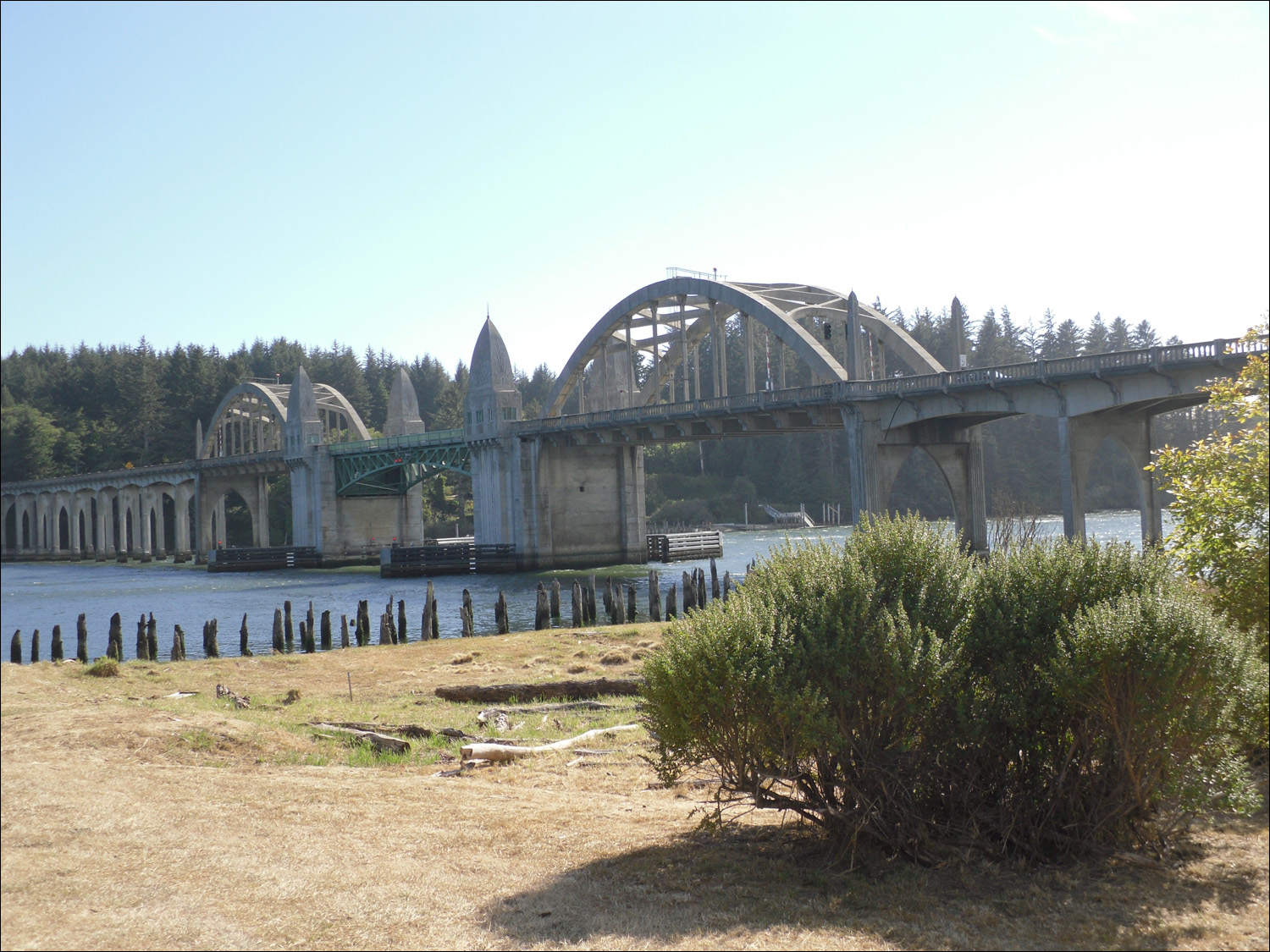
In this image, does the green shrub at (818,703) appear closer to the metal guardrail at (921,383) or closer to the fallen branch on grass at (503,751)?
the fallen branch on grass at (503,751)

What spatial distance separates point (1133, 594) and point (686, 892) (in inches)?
194

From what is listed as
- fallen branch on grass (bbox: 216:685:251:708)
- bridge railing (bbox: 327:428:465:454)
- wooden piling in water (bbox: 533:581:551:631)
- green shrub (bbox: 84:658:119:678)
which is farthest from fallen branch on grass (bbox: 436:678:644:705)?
bridge railing (bbox: 327:428:465:454)

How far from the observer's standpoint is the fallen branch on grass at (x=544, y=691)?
2098cm

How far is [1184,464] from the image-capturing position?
42.5ft

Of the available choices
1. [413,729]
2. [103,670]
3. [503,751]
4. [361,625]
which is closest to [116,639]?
[361,625]

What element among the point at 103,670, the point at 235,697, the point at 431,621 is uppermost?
the point at 103,670

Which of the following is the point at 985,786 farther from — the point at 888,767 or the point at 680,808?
the point at 680,808

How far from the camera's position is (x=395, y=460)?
Result: 281ft

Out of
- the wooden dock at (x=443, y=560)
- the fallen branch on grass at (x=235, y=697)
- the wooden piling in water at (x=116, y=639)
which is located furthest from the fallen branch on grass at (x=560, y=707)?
the wooden dock at (x=443, y=560)

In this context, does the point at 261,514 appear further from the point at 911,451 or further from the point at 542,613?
the point at 542,613

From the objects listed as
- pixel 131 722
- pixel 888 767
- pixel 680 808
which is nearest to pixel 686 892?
pixel 888 767

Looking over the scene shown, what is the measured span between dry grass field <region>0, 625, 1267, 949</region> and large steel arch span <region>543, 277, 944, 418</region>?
3987cm

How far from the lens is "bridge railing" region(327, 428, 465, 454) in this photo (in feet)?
261

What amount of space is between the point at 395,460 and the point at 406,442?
2469 millimetres
